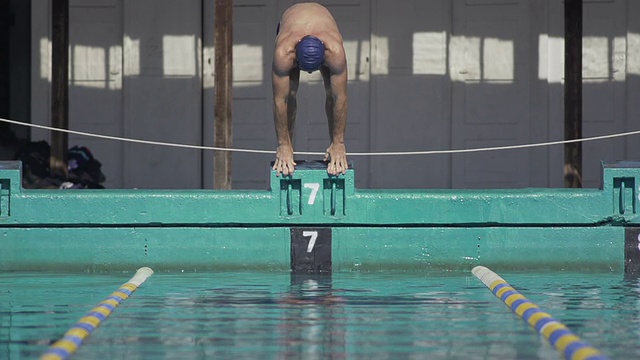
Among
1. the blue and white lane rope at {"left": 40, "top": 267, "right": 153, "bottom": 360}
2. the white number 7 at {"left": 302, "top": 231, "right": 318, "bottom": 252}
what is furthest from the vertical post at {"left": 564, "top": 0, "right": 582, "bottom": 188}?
the blue and white lane rope at {"left": 40, "top": 267, "right": 153, "bottom": 360}

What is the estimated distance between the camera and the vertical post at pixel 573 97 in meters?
11.9

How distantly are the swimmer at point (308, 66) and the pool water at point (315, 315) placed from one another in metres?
0.93

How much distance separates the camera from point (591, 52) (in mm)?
14992

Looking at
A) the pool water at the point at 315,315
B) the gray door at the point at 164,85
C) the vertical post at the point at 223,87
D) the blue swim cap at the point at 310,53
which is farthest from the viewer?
the gray door at the point at 164,85

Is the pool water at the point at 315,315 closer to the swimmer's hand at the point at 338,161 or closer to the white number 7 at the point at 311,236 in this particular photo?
the white number 7 at the point at 311,236

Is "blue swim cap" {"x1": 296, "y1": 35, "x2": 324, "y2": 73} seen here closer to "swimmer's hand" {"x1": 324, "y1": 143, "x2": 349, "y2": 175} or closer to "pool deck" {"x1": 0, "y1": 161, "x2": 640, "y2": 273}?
"swimmer's hand" {"x1": 324, "y1": 143, "x2": 349, "y2": 175}

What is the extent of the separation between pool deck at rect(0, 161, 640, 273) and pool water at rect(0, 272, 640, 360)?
11.0 inches

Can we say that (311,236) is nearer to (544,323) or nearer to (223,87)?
(223,87)

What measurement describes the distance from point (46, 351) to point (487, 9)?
10896 millimetres

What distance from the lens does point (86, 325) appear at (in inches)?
225

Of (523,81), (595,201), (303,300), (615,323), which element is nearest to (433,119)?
(523,81)

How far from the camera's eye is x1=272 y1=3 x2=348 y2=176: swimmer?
29.4 ft

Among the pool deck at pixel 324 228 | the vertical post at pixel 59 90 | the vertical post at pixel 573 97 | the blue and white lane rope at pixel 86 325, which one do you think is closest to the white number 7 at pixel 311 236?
the pool deck at pixel 324 228

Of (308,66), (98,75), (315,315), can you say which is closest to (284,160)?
(308,66)
